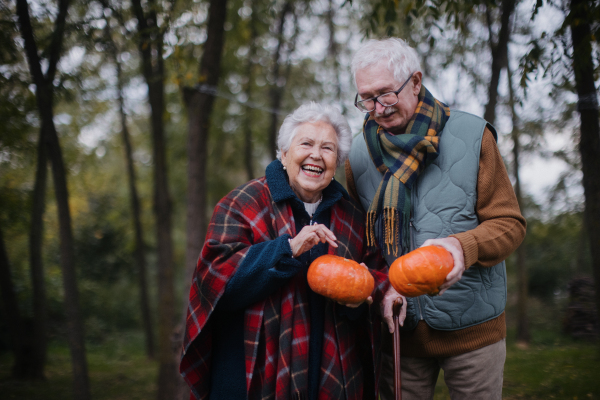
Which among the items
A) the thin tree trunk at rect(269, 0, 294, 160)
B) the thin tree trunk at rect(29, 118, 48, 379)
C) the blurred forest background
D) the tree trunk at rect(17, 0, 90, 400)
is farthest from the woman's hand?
the thin tree trunk at rect(269, 0, 294, 160)

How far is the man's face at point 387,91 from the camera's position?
2244 millimetres

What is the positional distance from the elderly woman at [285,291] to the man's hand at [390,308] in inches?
2.2

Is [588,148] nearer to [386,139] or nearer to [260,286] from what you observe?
[386,139]

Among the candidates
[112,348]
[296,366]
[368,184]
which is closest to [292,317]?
[296,366]

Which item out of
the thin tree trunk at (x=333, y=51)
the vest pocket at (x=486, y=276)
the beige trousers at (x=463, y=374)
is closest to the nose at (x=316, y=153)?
the vest pocket at (x=486, y=276)

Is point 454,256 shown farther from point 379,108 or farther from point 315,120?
point 315,120

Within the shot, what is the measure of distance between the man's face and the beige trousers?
4.12 ft

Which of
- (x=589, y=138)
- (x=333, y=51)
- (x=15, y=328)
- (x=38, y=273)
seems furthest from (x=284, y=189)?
(x=333, y=51)

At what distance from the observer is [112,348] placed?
1280 cm

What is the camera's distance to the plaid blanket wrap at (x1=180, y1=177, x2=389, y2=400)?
213cm

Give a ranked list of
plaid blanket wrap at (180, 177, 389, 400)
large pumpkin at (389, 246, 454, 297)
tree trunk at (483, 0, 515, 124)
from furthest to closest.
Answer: tree trunk at (483, 0, 515, 124) → plaid blanket wrap at (180, 177, 389, 400) → large pumpkin at (389, 246, 454, 297)

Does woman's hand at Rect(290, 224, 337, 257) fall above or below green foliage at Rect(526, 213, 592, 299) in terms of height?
above

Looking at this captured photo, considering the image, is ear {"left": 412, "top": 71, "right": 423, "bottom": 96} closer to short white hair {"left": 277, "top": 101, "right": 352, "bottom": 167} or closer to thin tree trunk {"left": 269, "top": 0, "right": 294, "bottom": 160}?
short white hair {"left": 277, "top": 101, "right": 352, "bottom": 167}

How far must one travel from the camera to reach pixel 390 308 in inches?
89.1
